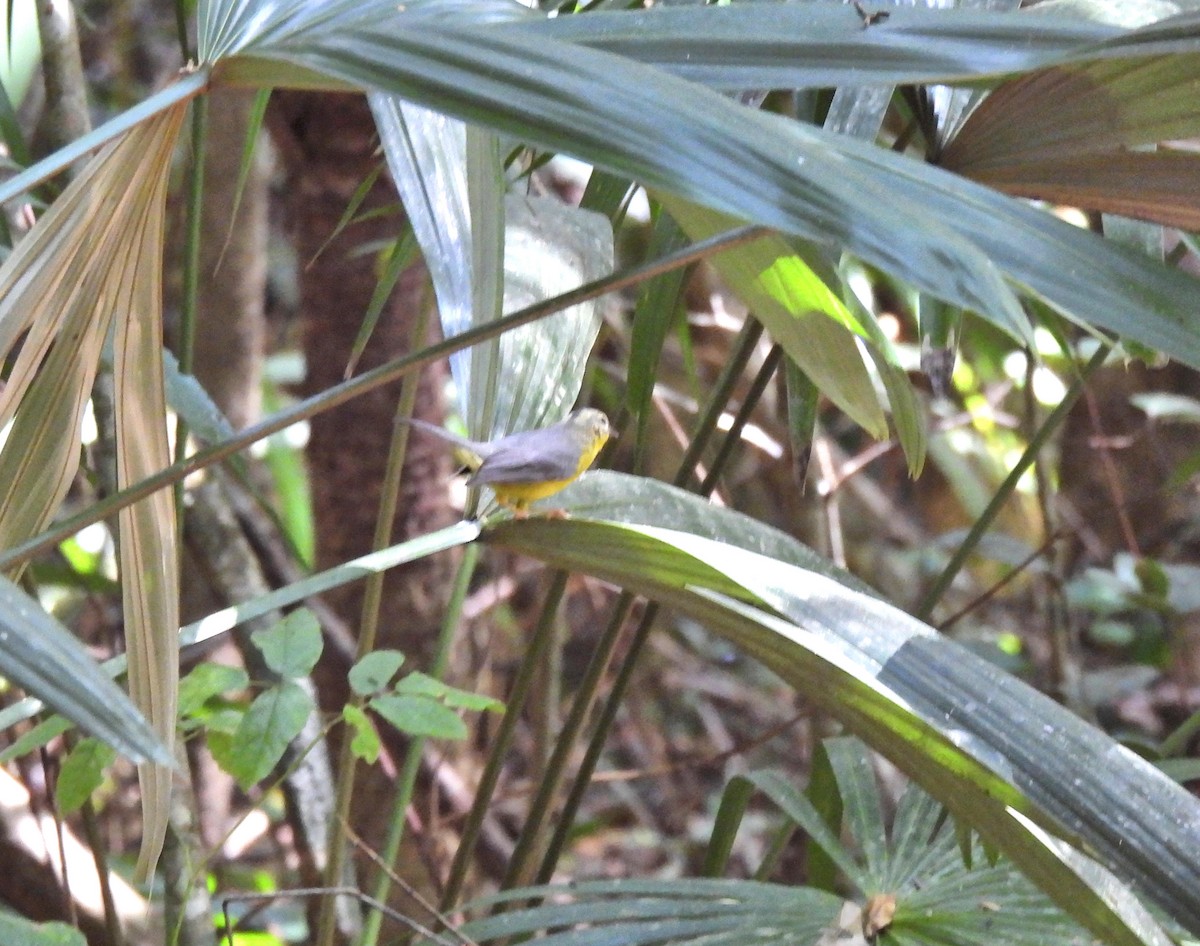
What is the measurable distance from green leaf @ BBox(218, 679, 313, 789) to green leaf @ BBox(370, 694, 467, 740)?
0.06 metres

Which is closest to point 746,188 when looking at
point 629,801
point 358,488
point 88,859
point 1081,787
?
point 1081,787

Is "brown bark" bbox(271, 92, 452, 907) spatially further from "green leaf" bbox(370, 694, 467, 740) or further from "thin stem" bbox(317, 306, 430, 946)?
"green leaf" bbox(370, 694, 467, 740)

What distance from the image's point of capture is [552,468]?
42.0 inches

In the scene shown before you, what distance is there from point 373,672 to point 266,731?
11 centimetres

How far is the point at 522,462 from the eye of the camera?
39.4 inches

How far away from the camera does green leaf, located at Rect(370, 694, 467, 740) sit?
101cm

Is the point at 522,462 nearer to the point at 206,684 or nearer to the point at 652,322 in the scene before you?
the point at 652,322

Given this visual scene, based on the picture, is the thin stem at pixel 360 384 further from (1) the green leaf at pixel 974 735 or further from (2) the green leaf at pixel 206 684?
(2) the green leaf at pixel 206 684

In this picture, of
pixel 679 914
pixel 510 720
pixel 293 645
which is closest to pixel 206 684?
pixel 293 645

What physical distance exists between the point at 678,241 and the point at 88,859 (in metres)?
1.16

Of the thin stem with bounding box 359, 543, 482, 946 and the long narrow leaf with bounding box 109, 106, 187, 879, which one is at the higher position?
the long narrow leaf with bounding box 109, 106, 187, 879

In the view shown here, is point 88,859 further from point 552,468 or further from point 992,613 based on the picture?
point 992,613

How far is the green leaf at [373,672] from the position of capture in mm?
1058

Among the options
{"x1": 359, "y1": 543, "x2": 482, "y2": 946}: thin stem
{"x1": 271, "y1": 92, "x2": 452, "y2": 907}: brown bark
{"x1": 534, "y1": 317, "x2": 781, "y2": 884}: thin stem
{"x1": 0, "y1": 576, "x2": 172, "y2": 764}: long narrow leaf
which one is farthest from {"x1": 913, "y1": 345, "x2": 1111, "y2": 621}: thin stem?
{"x1": 271, "y1": 92, "x2": 452, "y2": 907}: brown bark
